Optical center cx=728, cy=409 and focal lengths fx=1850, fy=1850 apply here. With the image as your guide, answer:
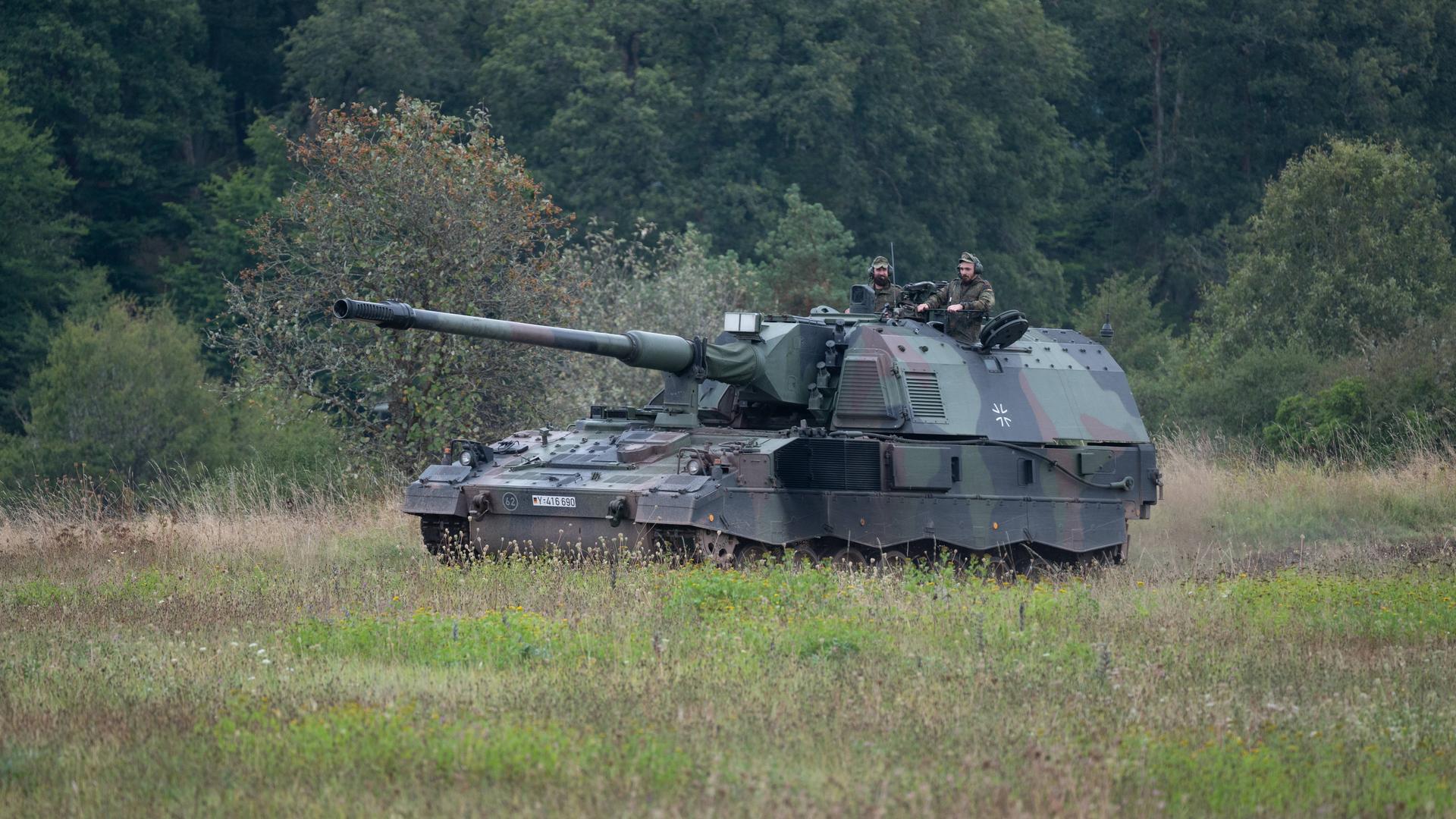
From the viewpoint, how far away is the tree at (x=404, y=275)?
20469mm

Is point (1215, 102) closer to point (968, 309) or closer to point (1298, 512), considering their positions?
point (1298, 512)

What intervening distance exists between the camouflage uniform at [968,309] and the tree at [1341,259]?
15.5 meters

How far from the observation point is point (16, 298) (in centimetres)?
3519

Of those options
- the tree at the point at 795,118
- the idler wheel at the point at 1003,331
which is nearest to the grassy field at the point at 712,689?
the idler wheel at the point at 1003,331

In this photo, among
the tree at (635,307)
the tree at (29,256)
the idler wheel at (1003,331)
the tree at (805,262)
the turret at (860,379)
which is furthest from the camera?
the tree at (29,256)

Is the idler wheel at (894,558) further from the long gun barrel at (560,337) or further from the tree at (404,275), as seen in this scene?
the tree at (404,275)

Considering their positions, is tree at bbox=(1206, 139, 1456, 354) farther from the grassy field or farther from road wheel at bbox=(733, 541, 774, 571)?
road wheel at bbox=(733, 541, 774, 571)

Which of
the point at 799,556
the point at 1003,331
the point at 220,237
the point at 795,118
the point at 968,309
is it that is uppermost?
the point at 795,118

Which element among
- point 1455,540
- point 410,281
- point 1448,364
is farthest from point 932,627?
point 1448,364

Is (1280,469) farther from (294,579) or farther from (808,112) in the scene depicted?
(808,112)

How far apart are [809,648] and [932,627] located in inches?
39.7

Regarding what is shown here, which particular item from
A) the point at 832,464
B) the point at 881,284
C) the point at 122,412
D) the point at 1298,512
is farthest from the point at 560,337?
the point at 122,412

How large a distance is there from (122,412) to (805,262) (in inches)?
485

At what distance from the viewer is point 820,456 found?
14695 mm
